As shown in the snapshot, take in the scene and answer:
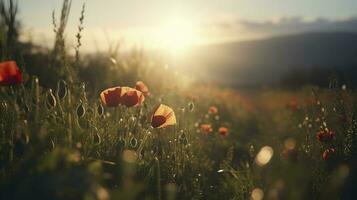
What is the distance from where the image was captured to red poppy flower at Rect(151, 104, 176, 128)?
322 cm

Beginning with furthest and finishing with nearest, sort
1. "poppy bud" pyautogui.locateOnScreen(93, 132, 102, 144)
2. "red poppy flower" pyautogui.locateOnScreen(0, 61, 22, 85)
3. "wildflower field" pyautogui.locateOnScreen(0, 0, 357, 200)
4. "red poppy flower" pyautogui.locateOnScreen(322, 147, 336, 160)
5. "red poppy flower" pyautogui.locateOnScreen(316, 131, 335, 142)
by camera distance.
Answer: "red poppy flower" pyautogui.locateOnScreen(316, 131, 335, 142) → "red poppy flower" pyautogui.locateOnScreen(322, 147, 336, 160) → "poppy bud" pyautogui.locateOnScreen(93, 132, 102, 144) → "red poppy flower" pyautogui.locateOnScreen(0, 61, 22, 85) → "wildflower field" pyautogui.locateOnScreen(0, 0, 357, 200)

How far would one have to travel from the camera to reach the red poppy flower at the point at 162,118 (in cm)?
322

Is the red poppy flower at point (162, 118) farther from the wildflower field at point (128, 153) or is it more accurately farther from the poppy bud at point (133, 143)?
the poppy bud at point (133, 143)

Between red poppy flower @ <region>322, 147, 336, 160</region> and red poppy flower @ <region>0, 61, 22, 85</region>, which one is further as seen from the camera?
red poppy flower @ <region>322, 147, 336, 160</region>

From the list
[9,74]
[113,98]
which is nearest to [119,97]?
[113,98]

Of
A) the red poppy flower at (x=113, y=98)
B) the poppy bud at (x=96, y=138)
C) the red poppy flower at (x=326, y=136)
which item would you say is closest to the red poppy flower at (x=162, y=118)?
the red poppy flower at (x=113, y=98)

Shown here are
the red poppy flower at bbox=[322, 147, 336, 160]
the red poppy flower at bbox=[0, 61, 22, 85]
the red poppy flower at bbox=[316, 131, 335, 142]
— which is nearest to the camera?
the red poppy flower at bbox=[0, 61, 22, 85]

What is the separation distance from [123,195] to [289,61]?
293 feet

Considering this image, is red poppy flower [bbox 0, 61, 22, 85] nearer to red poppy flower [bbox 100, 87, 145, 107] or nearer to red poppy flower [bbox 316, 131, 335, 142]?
red poppy flower [bbox 100, 87, 145, 107]

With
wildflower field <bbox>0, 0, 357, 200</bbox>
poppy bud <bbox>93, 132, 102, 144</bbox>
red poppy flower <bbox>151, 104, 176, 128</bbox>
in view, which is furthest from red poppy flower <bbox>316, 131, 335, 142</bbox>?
poppy bud <bbox>93, 132, 102, 144</bbox>

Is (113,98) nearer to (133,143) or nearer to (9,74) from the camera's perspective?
(133,143)

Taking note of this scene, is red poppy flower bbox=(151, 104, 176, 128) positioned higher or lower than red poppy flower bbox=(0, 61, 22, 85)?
lower

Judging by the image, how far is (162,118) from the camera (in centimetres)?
323

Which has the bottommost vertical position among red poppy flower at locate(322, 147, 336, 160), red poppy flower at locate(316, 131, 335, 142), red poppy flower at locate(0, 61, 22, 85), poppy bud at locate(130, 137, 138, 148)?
red poppy flower at locate(322, 147, 336, 160)
